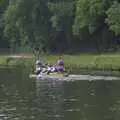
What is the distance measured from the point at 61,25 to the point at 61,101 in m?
52.2

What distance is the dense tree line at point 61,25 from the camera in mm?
79625

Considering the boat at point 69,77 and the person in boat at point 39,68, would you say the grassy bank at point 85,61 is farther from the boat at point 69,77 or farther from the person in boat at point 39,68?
the boat at point 69,77

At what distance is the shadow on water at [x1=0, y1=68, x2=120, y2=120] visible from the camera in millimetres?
27641

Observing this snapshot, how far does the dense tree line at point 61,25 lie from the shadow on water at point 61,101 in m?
32.6

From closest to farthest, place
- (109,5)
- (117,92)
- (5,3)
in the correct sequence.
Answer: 1. (117,92)
2. (109,5)
3. (5,3)

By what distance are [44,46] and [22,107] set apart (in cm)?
5936

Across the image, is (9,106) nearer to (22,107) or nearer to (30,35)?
(22,107)

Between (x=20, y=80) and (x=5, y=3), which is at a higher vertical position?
(x=5, y=3)

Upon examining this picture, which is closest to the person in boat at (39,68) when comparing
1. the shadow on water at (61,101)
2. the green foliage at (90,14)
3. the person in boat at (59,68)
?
the person in boat at (59,68)

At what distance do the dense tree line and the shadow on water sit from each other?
3257 centimetres

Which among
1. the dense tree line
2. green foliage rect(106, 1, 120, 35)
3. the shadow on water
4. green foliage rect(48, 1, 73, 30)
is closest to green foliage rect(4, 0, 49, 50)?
the dense tree line

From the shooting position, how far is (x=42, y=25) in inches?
3492

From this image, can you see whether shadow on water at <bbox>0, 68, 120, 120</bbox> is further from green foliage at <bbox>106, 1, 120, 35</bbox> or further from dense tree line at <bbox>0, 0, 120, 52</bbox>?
dense tree line at <bbox>0, 0, 120, 52</bbox>

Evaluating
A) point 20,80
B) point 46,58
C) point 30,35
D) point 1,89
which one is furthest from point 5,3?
point 1,89
